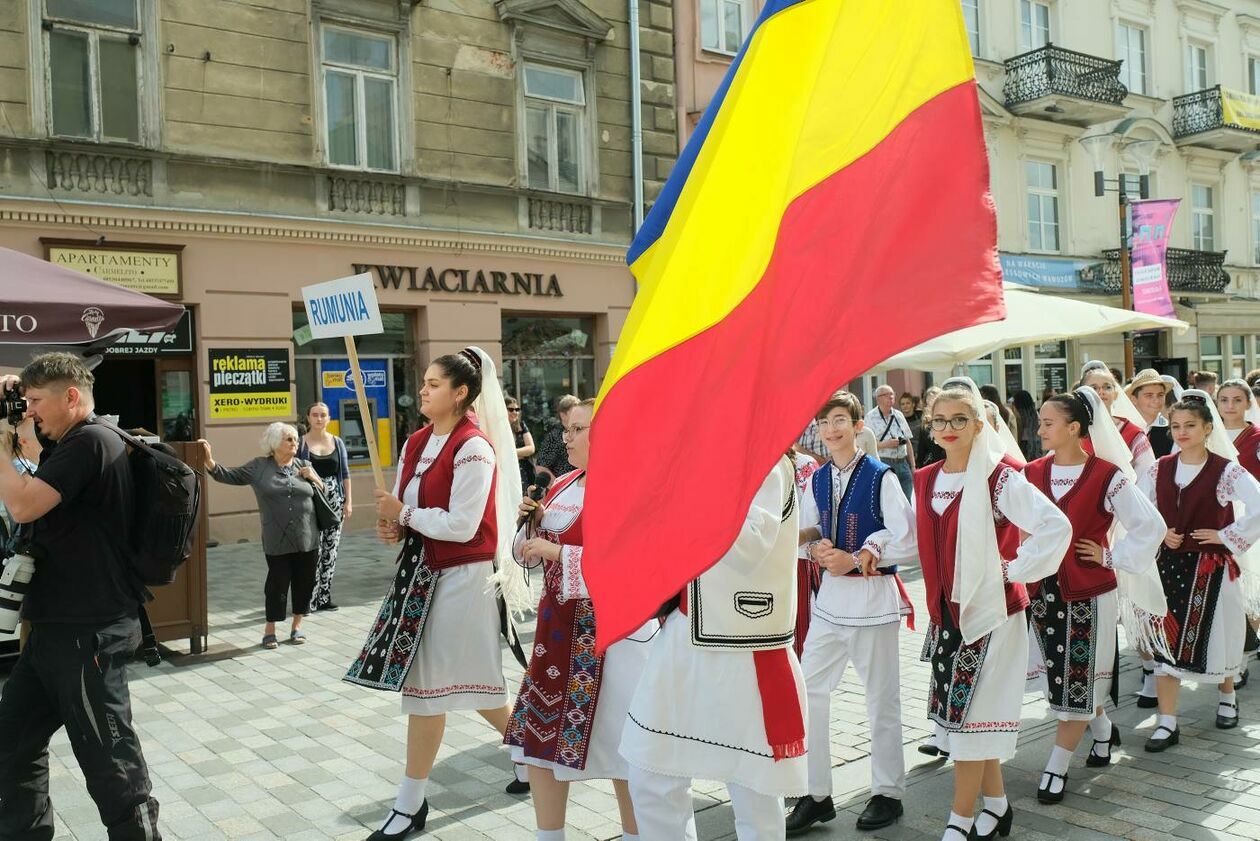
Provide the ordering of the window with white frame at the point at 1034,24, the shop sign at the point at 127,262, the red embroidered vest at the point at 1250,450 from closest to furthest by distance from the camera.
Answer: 1. the red embroidered vest at the point at 1250,450
2. the shop sign at the point at 127,262
3. the window with white frame at the point at 1034,24

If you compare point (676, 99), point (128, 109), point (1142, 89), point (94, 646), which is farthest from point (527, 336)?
point (1142, 89)

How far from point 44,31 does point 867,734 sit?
39.7 ft

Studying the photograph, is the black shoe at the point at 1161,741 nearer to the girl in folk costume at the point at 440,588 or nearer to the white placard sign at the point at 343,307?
the girl in folk costume at the point at 440,588

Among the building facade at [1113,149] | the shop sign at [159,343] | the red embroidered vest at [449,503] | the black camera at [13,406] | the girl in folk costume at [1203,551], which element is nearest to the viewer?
the black camera at [13,406]

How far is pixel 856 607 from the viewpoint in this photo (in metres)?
4.76

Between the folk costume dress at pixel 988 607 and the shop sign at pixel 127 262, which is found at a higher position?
the shop sign at pixel 127 262

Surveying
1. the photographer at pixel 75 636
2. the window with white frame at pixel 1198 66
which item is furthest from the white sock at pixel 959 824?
the window with white frame at pixel 1198 66

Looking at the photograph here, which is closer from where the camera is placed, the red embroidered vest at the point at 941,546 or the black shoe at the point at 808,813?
the red embroidered vest at the point at 941,546

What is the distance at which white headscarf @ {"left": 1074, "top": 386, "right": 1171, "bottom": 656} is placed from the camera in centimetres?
513

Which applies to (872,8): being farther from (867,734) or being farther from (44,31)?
(44,31)

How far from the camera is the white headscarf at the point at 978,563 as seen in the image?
4176 millimetres

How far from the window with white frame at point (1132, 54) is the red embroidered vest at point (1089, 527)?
2626 cm

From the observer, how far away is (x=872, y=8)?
9.31 feet

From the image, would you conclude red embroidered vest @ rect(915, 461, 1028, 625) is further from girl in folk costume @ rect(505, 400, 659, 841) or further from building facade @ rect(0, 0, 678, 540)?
building facade @ rect(0, 0, 678, 540)
